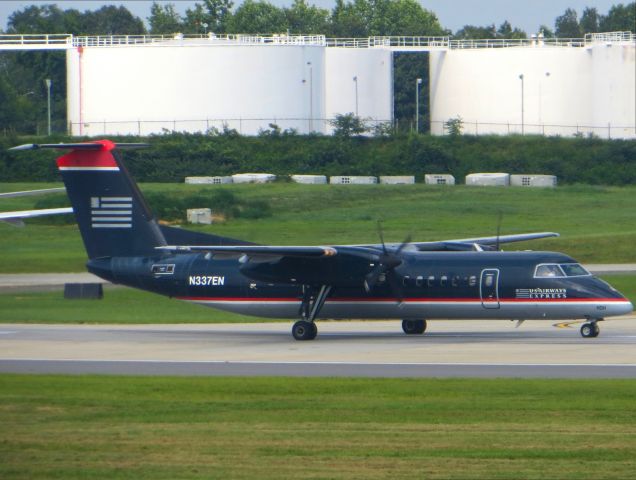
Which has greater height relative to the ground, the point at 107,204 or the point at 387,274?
the point at 107,204

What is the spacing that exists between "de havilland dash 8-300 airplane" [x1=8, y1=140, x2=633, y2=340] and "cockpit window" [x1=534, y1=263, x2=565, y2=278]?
0.08ft

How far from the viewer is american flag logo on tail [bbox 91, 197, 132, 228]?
32906 millimetres

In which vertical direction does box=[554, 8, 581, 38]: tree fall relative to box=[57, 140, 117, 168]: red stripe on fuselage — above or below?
above

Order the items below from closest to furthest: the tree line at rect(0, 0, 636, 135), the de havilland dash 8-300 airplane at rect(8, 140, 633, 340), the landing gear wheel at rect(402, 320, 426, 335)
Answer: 1. the de havilland dash 8-300 airplane at rect(8, 140, 633, 340)
2. the landing gear wheel at rect(402, 320, 426, 335)
3. the tree line at rect(0, 0, 636, 135)

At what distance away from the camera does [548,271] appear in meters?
30.2

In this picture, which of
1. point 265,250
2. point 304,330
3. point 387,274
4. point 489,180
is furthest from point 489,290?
point 489,180

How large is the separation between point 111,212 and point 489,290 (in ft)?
35.1

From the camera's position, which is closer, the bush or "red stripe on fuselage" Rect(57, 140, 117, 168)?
"red stripe on fuselage" Rect(57, 140, 117, 168)

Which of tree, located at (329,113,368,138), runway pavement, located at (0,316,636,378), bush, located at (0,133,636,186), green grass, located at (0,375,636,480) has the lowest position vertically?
runway pavement, located at (0,316,636,378)

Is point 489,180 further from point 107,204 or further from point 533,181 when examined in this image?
point 107,204

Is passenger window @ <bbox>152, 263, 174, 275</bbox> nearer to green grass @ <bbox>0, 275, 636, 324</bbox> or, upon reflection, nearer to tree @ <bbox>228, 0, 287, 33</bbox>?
green grass @ <bbox>0, 275, 636, 324</bbox>

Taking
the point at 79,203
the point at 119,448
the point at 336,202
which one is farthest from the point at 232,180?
the point at 119,448

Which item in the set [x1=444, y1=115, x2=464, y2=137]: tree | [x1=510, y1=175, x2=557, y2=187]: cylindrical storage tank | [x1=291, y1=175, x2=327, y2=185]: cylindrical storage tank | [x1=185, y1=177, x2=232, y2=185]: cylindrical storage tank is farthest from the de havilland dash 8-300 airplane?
[x1=444, y1=115, x2=464, y2=137]: tree

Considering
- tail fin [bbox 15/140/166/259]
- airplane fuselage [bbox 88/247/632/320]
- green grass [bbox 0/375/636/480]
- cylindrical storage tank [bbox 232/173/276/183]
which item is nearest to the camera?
green grass [bbox 0/375/636/480]
